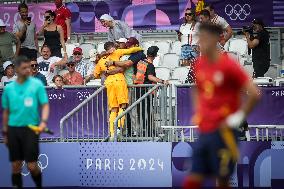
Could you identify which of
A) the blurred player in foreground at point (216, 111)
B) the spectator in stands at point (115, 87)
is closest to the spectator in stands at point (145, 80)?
the spectator in stands at point (115, 87)

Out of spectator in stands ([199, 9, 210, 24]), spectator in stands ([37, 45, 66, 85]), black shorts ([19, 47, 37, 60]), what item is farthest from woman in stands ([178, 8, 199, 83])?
black shorts ([19, 47, 37, 60])

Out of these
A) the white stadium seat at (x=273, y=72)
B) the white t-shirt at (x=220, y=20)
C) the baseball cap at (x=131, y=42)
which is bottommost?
the white stadium seat at (x=273, y=72)

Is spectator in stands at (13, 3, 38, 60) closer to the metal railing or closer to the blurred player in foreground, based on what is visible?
the metal railing

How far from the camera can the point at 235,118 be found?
34.1ft

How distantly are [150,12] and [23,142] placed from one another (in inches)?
369

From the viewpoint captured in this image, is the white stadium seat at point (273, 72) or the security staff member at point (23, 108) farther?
the white stadium seat at point (273, 72)

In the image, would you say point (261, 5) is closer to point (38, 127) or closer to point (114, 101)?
point (114, 101)

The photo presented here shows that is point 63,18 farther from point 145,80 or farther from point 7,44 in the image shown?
point 145,80

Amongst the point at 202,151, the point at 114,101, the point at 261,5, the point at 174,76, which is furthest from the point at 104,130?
the point at 202,151

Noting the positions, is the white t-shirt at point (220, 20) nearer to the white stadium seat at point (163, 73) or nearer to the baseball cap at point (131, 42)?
the white stadium seat at point (163, 73)

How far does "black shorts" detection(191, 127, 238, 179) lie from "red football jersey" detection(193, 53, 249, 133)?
0.11 meters

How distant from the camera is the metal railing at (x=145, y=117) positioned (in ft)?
56.1

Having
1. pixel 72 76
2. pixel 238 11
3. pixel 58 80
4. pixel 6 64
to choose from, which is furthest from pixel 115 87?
pixel 238 11

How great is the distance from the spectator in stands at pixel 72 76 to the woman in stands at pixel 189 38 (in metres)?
2.30
